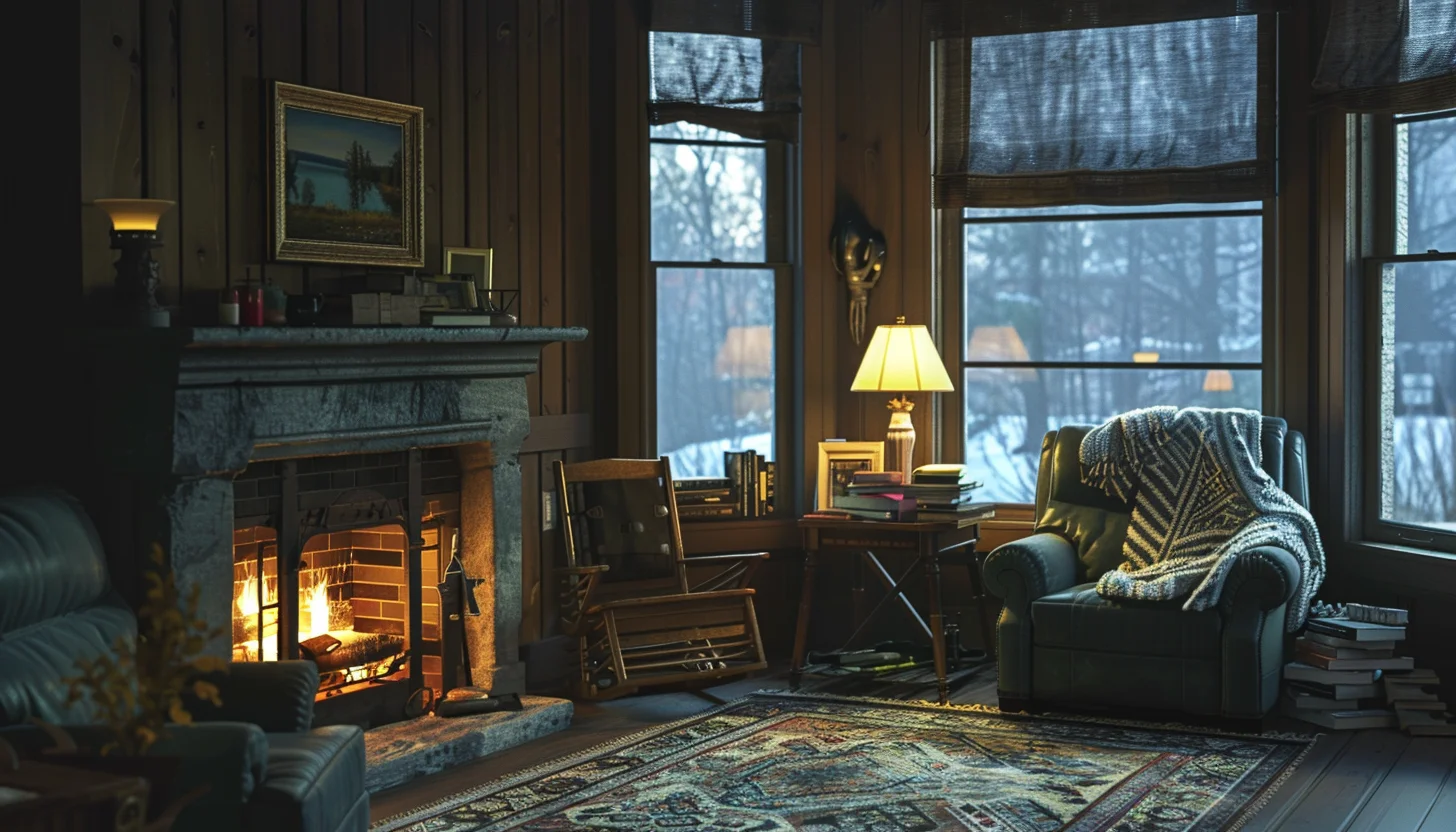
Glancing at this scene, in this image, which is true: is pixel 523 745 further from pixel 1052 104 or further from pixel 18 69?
pixel 1052 104

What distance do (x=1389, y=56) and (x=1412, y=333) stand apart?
3.23ft

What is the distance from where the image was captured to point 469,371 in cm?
505

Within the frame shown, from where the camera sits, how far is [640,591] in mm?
5867

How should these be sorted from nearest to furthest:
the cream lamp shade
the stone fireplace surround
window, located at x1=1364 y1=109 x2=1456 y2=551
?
1. the stone fireplace surround
2. window, located at x1=1364 y1=109 x2=1456 y2=551
3. the cream lamp shade

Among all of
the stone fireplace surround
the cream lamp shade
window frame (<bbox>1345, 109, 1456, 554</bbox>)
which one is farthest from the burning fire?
window frame (<bbox>1345, 109, 1456, 554</bbox>)

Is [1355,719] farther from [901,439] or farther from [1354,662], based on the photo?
[901,439]

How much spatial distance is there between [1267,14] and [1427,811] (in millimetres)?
3110

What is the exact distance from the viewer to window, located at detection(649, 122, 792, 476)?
623 cm

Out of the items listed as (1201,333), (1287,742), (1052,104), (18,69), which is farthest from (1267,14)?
(18,69)

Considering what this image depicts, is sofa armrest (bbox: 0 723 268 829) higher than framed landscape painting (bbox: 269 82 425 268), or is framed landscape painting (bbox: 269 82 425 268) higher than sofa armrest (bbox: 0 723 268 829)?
framed landscape painting (bbox: 269 82 425 268)

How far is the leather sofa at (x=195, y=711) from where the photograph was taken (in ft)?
9.87

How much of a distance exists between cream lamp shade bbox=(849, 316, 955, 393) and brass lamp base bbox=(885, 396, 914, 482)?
14 centimetres

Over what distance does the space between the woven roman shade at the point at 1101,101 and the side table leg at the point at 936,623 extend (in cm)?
158

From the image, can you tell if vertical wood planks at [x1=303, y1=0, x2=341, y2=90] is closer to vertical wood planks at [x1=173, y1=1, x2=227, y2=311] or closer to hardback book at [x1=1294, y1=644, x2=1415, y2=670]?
vertical wood planks at [x1=173, y1=1, x2=227, y2=311]
